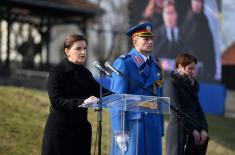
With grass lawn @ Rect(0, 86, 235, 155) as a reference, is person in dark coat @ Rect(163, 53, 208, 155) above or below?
above

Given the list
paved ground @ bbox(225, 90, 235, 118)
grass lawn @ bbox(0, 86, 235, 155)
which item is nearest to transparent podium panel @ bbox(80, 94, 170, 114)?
grass lawn @ bbox(0, 86, 235, 155)

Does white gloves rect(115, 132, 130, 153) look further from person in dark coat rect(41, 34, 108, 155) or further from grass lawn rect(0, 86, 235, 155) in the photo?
grass lawn rect(0, 86, 235, 155)

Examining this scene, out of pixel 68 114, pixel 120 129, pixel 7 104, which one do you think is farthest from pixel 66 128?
pixel 7 104

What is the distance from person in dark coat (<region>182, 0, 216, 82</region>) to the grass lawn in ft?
11.8

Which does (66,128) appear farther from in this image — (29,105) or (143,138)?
(29,105)

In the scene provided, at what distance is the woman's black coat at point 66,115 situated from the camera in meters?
4.98

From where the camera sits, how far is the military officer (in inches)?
206

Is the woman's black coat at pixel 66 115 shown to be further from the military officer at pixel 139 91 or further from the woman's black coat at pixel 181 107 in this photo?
the woman's black coat at pixel 181 107

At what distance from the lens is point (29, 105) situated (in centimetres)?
1209

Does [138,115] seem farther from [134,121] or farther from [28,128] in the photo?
[28,128]

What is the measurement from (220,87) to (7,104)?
7830 millimetres

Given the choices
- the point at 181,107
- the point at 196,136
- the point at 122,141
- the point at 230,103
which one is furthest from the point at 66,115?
the point at 230,103

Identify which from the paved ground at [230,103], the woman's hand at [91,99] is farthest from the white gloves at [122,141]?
the paved ground at [230,103]

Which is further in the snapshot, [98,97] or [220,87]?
[220,87]
